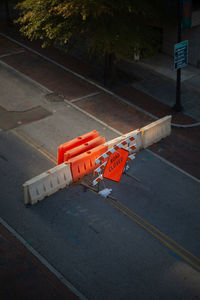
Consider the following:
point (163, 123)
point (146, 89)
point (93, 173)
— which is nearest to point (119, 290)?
point (93, 173)

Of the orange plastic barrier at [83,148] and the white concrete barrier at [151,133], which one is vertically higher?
the orange plastic barrier at [83,148]

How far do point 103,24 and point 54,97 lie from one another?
14.7 feet

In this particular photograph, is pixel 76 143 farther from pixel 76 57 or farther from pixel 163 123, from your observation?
pixel 76 57

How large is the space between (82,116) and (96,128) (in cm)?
130

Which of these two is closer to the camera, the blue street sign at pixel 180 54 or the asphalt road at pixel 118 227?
the asphalt road at pixel 118 227

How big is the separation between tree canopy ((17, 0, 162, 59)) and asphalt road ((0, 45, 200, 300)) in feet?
18.6

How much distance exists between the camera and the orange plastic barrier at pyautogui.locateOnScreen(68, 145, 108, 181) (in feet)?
54.5

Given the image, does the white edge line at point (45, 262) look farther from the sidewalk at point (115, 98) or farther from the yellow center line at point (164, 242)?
the sidewalk at point (115, 98)

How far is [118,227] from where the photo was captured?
1473 cm

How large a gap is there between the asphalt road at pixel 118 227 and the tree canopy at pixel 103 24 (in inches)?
224

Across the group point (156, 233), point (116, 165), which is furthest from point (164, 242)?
point (116, 165)

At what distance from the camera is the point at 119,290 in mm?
12414

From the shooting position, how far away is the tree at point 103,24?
67.6 ft

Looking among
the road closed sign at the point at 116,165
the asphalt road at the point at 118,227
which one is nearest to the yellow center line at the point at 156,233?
the asphalt road at the point at 118,227
